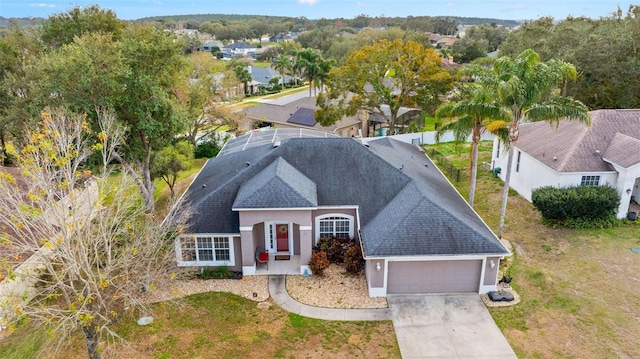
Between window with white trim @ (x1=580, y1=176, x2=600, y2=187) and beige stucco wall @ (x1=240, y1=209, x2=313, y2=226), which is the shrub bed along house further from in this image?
window with white trim @ (x1=580, y1=176, x2=600, y2=187)

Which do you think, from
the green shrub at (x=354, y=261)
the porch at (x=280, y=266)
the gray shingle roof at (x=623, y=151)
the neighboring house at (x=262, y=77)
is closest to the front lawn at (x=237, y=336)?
the porch at (x=280, y=266)

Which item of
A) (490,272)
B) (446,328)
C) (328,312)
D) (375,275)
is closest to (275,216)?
(328,312)

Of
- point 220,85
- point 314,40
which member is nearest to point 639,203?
point 220,85

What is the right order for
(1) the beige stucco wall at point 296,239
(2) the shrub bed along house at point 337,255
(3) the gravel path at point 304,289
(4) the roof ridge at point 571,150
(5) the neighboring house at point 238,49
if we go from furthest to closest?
(5) the neighboring house at point 238,49 → (4) the roof ridge at point 571,150 → (1) the beige stucco wall at point 296,239 → (2) the shrub bed along house at point 337,255 → (3) the gravel path at point 304,289

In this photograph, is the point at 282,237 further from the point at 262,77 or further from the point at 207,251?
the point at 262,77

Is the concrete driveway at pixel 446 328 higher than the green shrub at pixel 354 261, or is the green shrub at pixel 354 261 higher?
the green shrub at pixel 354 261

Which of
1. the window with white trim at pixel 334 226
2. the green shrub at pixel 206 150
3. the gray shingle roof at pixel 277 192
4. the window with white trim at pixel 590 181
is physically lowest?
the green shrub at pixel 206 150

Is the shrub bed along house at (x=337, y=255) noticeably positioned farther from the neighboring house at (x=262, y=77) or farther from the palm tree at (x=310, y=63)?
the neighboring house at (x=262, y=77)
